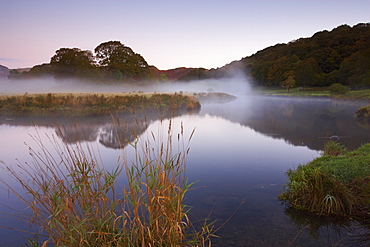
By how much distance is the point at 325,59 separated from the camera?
89.9 meters

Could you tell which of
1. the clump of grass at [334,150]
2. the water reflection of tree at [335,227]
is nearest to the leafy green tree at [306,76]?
the clump of grass at [334,150]

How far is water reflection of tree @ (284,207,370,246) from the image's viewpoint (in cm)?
443

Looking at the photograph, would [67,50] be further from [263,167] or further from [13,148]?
[263,167]

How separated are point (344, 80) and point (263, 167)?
235 ft

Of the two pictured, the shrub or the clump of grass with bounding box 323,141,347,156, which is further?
the shrub

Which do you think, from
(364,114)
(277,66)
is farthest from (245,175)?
(277,66)

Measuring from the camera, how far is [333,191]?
17.7ft

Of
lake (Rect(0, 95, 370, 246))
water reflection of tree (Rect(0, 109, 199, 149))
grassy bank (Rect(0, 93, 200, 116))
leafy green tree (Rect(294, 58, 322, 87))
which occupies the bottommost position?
lake (Rect(0, 95, 370, 246))

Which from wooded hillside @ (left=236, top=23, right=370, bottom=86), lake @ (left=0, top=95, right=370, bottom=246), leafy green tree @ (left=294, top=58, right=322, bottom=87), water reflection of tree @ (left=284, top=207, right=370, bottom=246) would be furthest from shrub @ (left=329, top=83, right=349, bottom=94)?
water reflection of tree @ (left=284, top=207, right=370, bottom=246)

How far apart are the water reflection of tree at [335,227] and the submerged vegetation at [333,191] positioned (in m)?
0.21

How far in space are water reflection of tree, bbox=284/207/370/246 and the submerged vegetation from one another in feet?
0.69

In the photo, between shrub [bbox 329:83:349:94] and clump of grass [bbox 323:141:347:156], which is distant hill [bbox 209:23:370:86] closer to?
shrub [bbox 329:83:349:94]

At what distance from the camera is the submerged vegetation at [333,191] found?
5242mm

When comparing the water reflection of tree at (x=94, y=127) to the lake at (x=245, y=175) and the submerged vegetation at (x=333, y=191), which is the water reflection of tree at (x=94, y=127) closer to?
the lake at (x=245, y=175)
